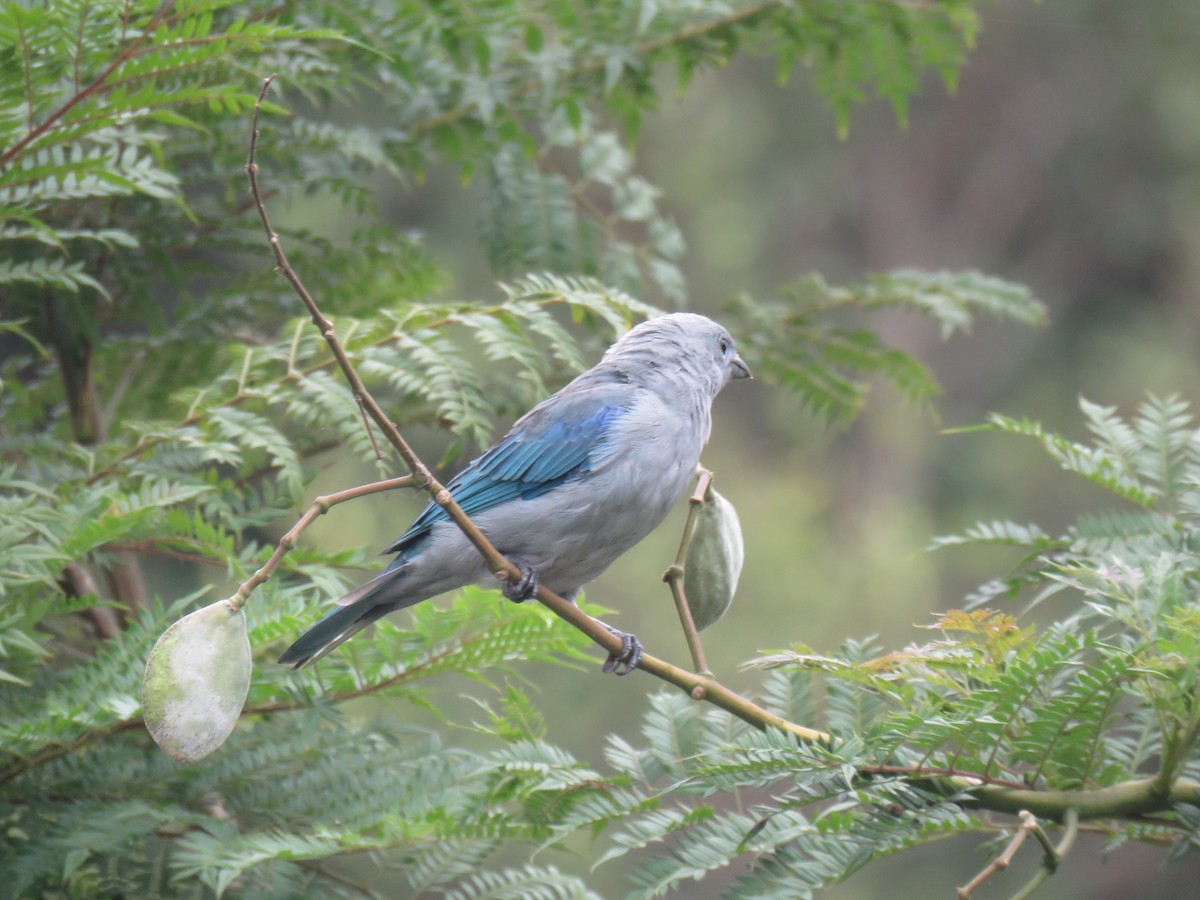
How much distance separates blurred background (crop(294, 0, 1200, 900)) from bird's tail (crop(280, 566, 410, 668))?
8.73m

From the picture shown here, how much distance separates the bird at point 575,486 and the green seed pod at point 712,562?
7.5 inches

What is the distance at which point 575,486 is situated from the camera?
2693mm

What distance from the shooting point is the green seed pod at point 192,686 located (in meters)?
1.67

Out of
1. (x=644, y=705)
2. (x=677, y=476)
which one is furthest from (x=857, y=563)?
(x=677, y=476)

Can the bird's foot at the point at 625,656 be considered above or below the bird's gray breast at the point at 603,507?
below

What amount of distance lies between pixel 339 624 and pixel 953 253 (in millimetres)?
13468

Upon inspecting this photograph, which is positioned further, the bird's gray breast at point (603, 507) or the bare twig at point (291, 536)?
the bird's gray breast at point (603, 507)

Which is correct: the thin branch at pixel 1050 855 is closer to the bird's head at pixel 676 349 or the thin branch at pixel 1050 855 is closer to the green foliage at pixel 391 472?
the green foliage at pixel 391 472

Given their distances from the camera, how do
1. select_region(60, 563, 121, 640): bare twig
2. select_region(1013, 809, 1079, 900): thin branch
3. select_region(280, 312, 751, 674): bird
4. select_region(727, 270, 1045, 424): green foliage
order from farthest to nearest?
select_region(727, 270, 1045, 424): green foliage, select_region(60, 563, 121, 640): bare twig, select_region(280, 312, 751, 674): bird, select_region(1013, 809, 1079, 900): thin branch

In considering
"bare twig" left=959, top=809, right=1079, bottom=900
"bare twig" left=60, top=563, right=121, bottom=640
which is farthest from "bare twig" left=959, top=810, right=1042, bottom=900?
"bare twig" left=60, top=563, right=121, bottom=640

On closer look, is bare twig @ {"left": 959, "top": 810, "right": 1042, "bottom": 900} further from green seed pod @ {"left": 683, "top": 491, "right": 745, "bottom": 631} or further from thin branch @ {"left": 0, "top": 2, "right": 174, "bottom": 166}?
thin branch @ {"left": 0, "top": 2, "right": 174, "bottom": 166}

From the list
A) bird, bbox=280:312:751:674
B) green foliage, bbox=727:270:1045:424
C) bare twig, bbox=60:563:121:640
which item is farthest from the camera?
green foliage, bbox=727:270:1045:424

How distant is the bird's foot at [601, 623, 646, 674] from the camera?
7.47 feet

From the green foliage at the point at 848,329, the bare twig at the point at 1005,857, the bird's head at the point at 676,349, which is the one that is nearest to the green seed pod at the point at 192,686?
the bare twig at the point at 1005,857
